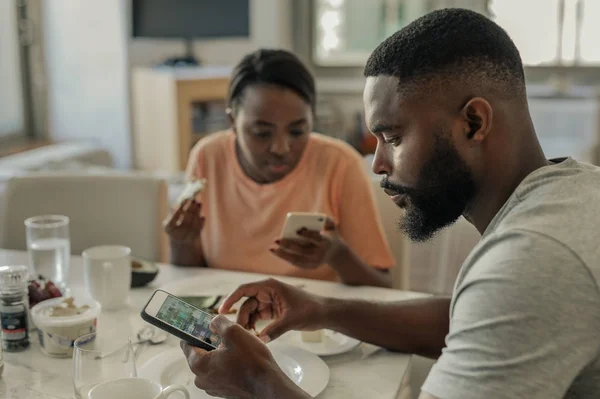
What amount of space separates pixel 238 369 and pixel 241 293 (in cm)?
26

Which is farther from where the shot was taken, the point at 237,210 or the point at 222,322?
the point at 237,210

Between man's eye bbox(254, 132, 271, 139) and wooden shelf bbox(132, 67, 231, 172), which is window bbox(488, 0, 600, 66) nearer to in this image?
wooden shelf bbox(132, 67, 231, 172)

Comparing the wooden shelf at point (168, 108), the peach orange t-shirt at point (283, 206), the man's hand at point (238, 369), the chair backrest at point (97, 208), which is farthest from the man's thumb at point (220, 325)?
the wooden shelf at point (168, 108)

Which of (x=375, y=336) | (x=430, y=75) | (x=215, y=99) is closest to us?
(x=430, y=75)

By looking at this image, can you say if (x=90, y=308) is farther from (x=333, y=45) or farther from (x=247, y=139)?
(x=333, y=45)

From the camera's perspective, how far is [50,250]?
1.53 meters

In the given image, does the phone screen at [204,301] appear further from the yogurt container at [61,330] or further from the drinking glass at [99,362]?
the drinking glass at [99,362]

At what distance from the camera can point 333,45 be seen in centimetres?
512

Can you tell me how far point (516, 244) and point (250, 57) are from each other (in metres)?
1.19

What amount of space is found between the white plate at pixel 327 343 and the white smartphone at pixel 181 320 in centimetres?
22

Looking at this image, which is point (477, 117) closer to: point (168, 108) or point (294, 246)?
point (294, 246)

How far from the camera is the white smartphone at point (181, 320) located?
1061 mm

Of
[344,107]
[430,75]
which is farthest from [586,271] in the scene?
[344,107]

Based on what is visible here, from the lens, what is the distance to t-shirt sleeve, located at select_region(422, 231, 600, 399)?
0.76m
